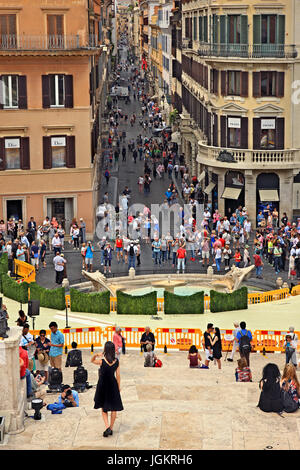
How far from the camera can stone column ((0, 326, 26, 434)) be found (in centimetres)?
1886

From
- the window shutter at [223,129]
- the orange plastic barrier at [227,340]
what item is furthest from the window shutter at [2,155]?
the orange plastic barrier at [227,340]

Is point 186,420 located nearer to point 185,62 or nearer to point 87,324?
point 87,324

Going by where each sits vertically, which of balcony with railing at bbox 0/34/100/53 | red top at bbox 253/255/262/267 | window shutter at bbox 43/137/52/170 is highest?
balcony with railing at bbox 0/34/100/53

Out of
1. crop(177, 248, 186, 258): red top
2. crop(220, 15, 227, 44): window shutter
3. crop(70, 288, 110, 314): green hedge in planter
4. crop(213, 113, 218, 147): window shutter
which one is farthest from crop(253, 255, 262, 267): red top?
crop(220, 15, 227, 44): window shutter

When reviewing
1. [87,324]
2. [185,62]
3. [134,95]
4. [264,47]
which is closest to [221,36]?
[264,47]

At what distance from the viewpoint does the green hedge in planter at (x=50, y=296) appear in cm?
3366

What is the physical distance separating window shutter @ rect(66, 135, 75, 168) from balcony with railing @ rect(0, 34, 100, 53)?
4902 mm

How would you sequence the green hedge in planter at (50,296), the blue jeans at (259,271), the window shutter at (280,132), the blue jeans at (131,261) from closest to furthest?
the green hedge in planter at (50,296), the blue jeans at (259,271), the blue jeans at (131,261), the window shutter at (280,132)

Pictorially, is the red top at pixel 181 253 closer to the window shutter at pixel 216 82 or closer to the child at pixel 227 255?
the child at pixel 227 255

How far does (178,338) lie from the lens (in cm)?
2877

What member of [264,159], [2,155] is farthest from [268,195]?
[2,155]

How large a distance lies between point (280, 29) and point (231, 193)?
33.8 feet

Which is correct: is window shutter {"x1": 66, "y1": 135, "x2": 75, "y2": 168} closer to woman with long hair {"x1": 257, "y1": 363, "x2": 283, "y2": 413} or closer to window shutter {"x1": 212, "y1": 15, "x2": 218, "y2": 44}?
window shutter {"x1": 212, "y1": 15, "x2": 218, "y2": 44}

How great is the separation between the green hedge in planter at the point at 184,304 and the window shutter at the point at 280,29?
25371 millimetres
